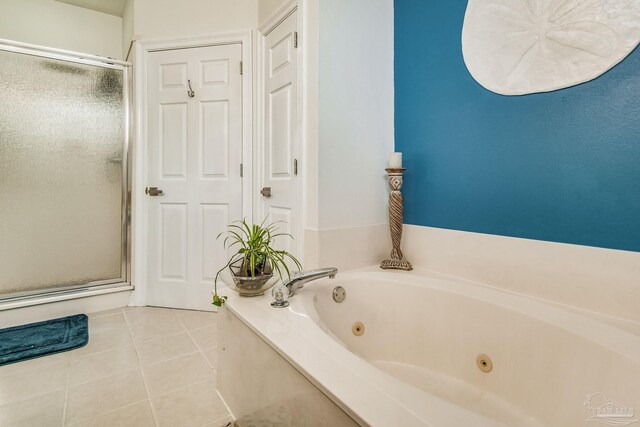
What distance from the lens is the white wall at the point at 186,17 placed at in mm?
2311

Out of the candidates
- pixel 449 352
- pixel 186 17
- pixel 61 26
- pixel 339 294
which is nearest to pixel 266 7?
pixel 186 17

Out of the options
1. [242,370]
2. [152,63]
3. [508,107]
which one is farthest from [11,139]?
[508,107]

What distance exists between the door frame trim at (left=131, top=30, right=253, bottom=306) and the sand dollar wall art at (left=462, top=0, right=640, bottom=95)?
4.80 feet

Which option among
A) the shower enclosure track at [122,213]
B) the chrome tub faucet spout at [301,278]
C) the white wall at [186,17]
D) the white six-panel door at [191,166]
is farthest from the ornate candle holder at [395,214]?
the shower enclosure track at [122,213]

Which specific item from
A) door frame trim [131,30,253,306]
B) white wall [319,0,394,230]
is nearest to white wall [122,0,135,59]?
door frame trim [131,30,253,306]

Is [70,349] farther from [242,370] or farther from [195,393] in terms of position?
[242,370]

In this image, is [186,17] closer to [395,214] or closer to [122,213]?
→ [122,213]

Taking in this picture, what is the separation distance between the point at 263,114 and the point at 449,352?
177cm

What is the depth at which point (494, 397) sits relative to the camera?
3.59 feet

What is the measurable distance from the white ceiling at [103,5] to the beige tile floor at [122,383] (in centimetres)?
274

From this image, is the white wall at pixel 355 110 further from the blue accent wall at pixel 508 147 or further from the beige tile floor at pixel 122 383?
the beige tile floor at pixel 122 383

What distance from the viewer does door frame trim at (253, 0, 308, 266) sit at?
1.71 metres

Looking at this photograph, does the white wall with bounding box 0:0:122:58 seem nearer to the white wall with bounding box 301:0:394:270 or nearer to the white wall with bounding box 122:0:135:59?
the white wall with bounding box 122:0:135:59

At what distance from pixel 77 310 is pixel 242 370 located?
5.87 ft
